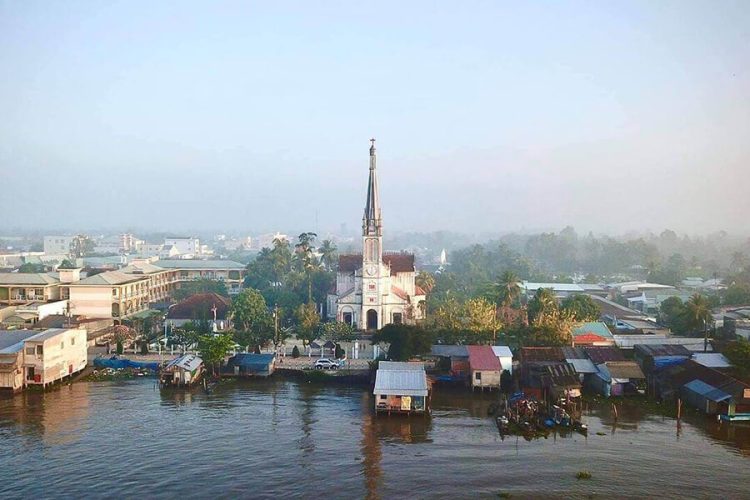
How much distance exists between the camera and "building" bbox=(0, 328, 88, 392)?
31812 mm

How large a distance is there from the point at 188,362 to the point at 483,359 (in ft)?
51.3

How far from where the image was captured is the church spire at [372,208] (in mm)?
49406

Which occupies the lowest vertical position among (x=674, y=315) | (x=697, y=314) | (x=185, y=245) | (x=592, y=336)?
(x=592, y=336)

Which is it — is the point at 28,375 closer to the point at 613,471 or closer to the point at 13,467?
→ the point at 13,467

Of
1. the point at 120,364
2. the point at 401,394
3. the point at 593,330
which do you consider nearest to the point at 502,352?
the point at 401,394

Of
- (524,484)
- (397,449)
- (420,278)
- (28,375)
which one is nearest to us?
(524,484)

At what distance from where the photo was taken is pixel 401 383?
29.8 m

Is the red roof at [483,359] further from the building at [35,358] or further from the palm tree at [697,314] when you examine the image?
the building at [35,358]

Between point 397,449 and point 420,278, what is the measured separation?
36886 millimetres

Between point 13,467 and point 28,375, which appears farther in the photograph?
point 28,375

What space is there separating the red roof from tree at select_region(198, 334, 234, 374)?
13.4 metres

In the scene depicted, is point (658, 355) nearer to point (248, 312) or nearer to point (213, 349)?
point (213, 349)

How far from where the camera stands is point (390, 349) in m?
36.7

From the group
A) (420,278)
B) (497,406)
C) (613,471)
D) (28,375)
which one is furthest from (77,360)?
(420,278)
